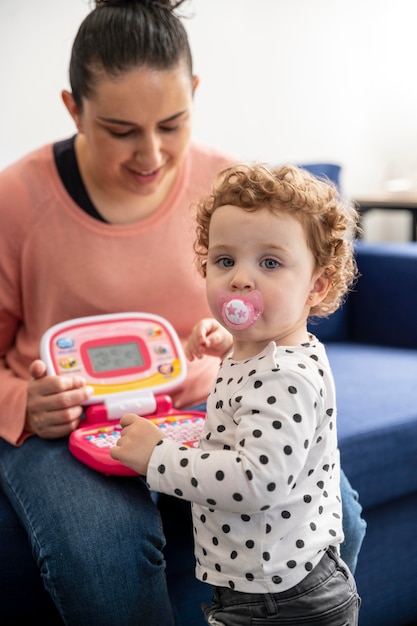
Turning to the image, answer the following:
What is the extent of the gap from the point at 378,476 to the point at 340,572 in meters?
0.49

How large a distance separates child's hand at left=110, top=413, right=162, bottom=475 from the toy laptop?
0.15m

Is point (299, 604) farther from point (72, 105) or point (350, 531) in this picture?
point (72, 105)

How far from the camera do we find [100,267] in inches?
55.2

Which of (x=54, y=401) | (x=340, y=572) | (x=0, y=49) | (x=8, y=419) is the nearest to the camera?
(x=340, y=572)

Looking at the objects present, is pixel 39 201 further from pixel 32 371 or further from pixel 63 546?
pixel 63 546

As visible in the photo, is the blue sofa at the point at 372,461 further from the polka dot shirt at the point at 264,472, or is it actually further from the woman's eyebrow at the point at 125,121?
the woman's eyebrow at the point at 125,121

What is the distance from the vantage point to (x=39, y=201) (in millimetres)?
1397

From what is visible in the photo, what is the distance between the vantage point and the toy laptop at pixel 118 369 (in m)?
1.20

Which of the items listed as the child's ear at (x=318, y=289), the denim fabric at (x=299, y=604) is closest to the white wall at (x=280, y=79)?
the child's ear at (x=318, y=289)

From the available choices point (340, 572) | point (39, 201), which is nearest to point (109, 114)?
point (39, 201)

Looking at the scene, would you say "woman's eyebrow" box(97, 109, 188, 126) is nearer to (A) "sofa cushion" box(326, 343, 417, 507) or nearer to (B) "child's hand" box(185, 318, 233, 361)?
(B) "child's hand" box(185, 318, 233, 361)

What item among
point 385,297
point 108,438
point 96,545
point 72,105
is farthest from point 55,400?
point 385,297

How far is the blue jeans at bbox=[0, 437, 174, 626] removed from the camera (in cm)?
108

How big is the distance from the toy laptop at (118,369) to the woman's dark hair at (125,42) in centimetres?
38
